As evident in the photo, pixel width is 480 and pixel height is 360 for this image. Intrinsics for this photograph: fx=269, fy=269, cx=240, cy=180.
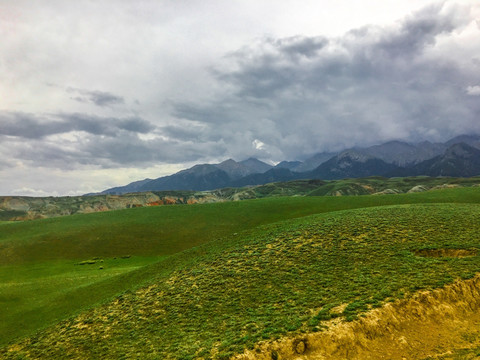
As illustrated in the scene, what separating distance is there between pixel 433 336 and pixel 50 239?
9796 cm

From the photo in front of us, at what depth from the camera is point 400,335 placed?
63.3 feet

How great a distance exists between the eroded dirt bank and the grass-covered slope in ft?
3.08

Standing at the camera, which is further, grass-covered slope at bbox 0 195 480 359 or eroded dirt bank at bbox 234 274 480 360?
grass-covered slope at bbox 0 195 480 359

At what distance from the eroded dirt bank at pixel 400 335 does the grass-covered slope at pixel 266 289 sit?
36.9 inches

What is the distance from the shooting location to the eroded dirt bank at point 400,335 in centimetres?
1788

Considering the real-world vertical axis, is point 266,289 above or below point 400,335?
above

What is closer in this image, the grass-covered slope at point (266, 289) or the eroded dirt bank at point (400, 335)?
the eroded dirt bank at point (400, 335)

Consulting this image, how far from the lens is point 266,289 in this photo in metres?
28.1

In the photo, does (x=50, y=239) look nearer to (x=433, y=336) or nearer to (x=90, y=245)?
(x=90, y=245)

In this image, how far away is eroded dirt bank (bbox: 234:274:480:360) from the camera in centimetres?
1788

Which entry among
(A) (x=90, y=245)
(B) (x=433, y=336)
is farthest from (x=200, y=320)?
(A) (x=90, y=245)

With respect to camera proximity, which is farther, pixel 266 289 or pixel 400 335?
pixel 266 289

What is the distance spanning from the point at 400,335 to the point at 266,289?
487 inches

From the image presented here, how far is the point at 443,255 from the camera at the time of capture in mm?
30672
